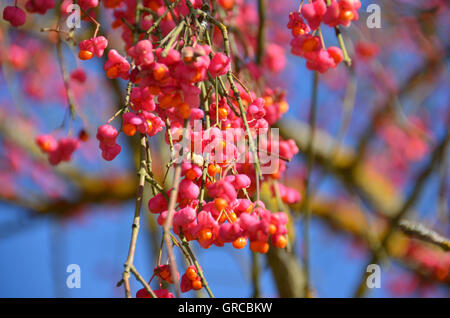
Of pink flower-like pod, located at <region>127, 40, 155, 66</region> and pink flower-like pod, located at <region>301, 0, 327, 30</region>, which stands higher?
pink flower-like pod, located at <region>301, 0, 327, 30</region>

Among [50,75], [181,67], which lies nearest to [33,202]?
[50,75]

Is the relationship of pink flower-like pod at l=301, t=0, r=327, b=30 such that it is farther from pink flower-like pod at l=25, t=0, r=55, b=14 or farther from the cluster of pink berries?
pink flower-like pod at l=25, t=0, r=55, b=14

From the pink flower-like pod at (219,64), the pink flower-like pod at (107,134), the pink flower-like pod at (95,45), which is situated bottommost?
the pink flower-like pod at (107,134)

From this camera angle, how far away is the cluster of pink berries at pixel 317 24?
0.81 metres

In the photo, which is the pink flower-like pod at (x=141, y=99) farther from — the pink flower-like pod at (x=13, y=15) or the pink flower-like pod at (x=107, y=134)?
the pink flower-like pod at (x=13, y=15)

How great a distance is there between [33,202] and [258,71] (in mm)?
2161

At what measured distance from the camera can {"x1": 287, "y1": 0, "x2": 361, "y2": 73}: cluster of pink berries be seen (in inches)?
32.1

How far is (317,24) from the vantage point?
834 mm

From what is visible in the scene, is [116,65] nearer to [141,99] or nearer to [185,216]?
[141,99]

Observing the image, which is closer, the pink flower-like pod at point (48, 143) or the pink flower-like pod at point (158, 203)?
the pink flower-like pod at point (158, 203)

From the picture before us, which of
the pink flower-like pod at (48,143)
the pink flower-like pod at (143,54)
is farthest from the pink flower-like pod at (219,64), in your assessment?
the pink flower-like pod at (48,143)

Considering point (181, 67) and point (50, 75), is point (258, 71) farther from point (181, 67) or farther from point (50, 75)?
point (50, 75)

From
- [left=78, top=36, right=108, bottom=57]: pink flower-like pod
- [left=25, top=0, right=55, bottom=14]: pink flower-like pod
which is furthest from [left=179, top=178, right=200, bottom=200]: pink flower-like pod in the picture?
[left=25, top=0, right=55, bottom=14]: pink flower-like pod

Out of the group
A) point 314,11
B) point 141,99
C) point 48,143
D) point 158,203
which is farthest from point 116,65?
point 48,143
